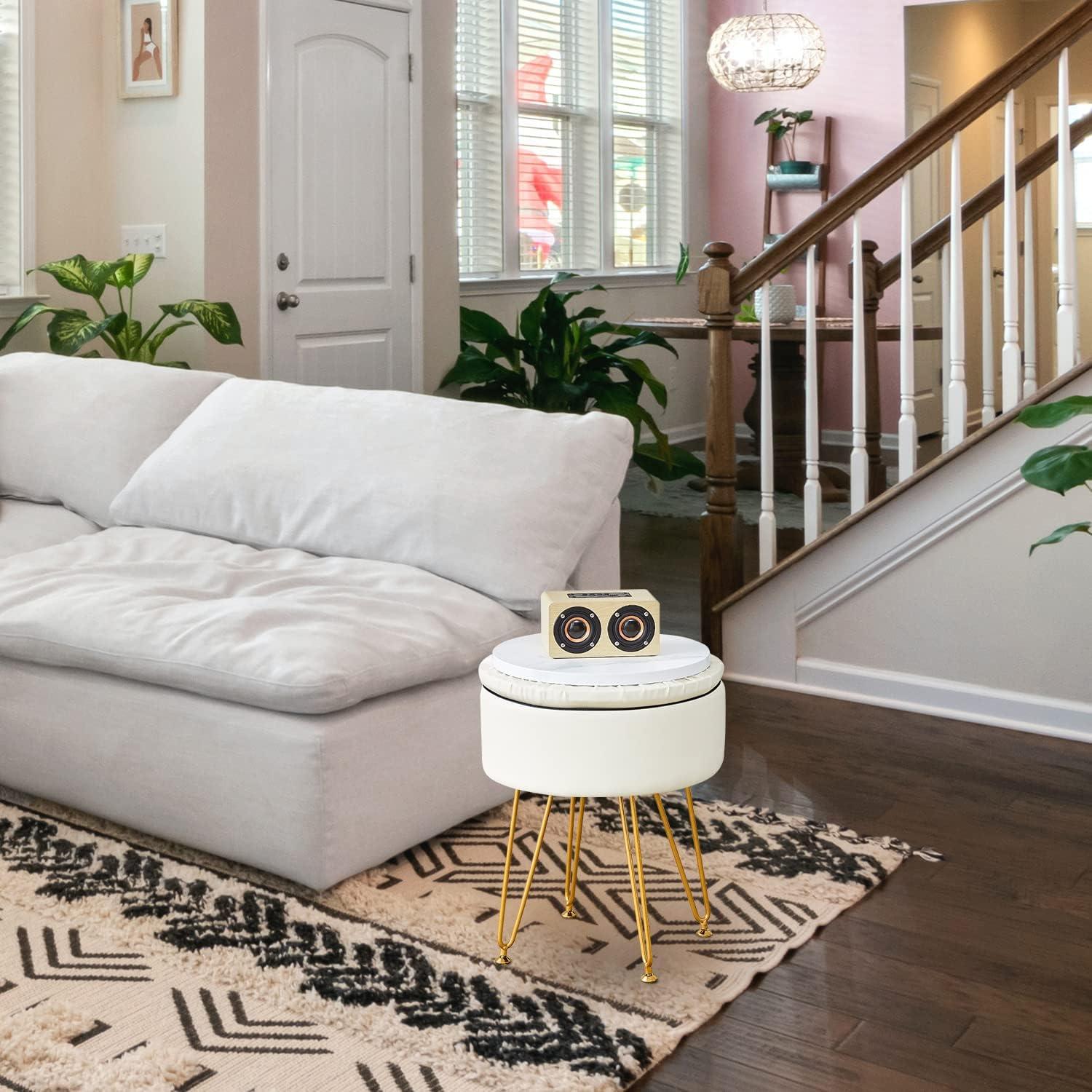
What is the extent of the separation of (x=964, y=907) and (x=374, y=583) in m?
1.24

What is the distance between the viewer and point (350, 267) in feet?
17.4

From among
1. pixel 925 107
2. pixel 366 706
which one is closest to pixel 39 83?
pixel 366 706

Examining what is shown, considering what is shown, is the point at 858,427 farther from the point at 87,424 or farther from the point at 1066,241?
the point at 87,424

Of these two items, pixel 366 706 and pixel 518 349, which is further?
pixel 518 349

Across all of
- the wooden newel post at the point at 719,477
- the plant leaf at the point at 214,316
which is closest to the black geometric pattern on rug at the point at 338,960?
the wooden newel post at the point at 719,477

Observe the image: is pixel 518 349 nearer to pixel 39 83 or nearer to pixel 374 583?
pixel 39 83

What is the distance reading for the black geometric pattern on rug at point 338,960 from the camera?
187cm

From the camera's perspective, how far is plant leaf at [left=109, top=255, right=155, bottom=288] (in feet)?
14.6

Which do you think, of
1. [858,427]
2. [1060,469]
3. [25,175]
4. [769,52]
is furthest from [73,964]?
[769,52]

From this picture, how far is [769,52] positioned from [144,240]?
10.8ft

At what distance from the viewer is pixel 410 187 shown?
5.48 metres

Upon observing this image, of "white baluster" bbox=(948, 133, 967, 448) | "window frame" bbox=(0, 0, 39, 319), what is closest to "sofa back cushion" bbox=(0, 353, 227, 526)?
"window frame" bbox=(0, 0, 39, 319)

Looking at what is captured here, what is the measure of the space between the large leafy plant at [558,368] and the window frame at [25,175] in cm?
168

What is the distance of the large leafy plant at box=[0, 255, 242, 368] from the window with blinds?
7.97 feet
